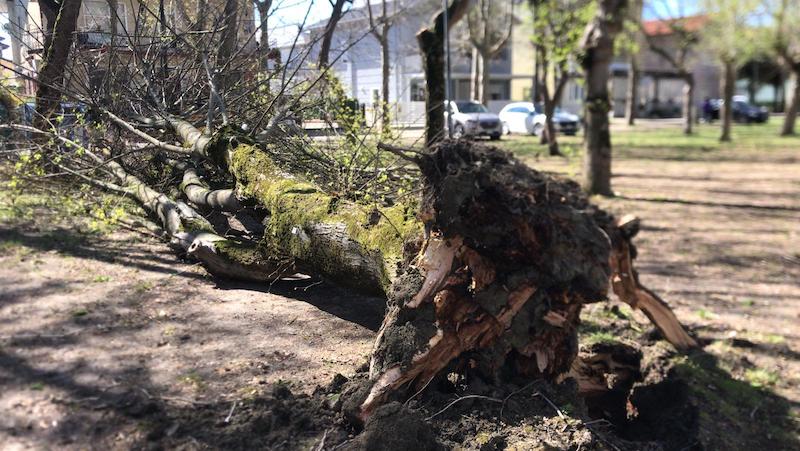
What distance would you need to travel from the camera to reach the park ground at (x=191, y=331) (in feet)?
9.18

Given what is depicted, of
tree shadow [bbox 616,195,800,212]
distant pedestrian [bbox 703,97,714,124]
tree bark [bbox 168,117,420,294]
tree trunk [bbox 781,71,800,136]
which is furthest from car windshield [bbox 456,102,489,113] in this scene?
distant pedestrian [bbox 703,97,714,124]

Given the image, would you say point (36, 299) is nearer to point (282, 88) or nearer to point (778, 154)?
point (282, 88)

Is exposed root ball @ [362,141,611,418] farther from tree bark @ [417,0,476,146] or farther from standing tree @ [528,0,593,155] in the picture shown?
standing tree @ [528,0,593,155]

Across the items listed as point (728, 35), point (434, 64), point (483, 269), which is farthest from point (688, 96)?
point (483, 269)

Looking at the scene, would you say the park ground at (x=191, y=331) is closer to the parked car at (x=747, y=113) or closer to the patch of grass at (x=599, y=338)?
the patch of grass at (x=599, y=338)

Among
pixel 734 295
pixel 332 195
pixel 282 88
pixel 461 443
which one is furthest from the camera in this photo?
pixel 734 295

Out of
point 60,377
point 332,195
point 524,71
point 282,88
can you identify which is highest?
point 524,71

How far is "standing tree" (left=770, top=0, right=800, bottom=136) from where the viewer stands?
77.3 ft

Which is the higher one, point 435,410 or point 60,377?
point 60,377

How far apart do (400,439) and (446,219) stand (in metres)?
1.04

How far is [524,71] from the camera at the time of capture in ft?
159

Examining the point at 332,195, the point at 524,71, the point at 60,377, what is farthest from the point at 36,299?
the point at 524,71

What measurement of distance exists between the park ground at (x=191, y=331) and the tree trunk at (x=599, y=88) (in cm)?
254

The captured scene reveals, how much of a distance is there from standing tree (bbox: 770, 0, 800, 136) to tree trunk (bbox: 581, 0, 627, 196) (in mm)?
17350
